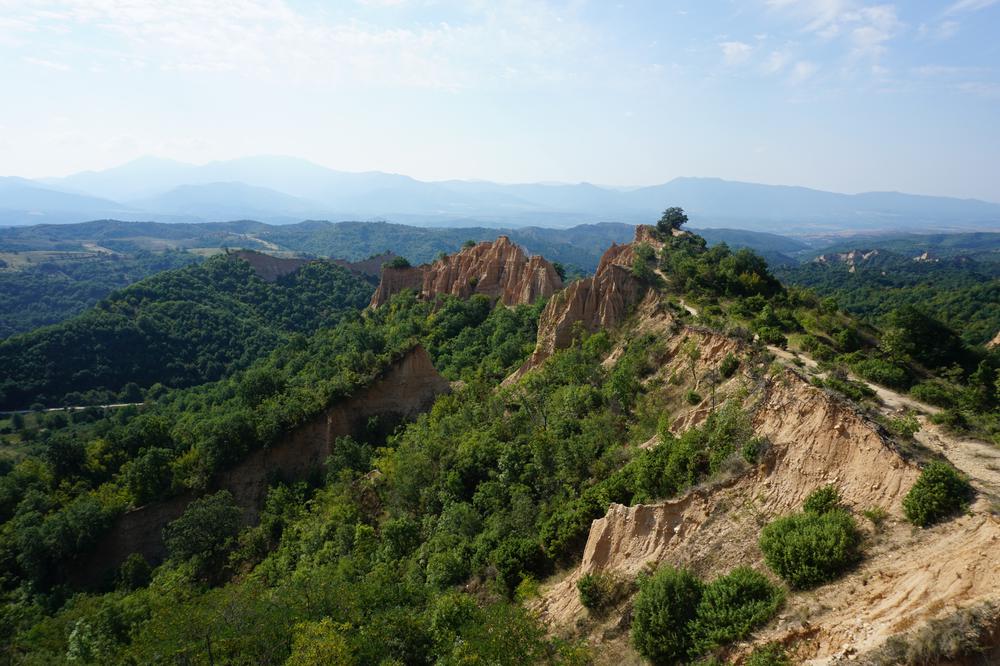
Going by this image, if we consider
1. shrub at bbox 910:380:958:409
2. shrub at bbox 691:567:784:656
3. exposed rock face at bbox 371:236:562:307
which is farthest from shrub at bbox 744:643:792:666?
exposed rock face at bbox 371:236:562:307

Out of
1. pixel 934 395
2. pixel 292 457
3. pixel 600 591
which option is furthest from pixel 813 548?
pixel 292 457

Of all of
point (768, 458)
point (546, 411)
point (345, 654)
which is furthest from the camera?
point (546, 411)

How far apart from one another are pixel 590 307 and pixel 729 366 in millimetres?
14935

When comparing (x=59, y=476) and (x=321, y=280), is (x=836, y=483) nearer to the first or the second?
(x=59, y=476)

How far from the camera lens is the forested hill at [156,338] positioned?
6084 centimetres

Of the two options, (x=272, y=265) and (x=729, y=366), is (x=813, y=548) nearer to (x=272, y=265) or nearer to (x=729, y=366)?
(x=729, y=366)

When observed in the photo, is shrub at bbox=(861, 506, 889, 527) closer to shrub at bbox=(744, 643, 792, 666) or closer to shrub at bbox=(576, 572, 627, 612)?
shrub at bbox=(744, 643, 792, 666)

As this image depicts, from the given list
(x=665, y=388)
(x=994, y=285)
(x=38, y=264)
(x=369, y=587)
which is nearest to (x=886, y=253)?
(x=994, y=285)

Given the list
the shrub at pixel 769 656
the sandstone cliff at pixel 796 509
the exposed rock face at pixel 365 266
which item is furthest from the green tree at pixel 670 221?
the exposed rock face at pixel 365 266

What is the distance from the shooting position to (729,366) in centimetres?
2202

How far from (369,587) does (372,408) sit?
2061 cm

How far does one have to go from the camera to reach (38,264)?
138 metres

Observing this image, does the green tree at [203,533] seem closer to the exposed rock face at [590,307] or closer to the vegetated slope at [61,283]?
the exposed rock face at [590,307]

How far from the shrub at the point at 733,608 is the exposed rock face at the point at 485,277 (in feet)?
119
